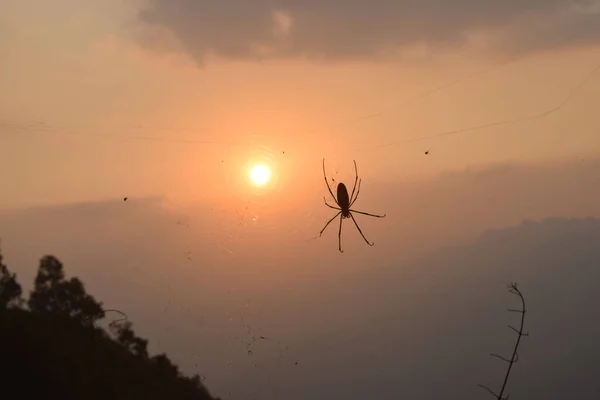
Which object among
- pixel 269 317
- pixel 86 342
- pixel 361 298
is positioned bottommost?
pixel 86 342

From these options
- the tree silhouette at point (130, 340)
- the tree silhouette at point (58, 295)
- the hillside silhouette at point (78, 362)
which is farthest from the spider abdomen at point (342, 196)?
the tree silhouette at point (130, 340)

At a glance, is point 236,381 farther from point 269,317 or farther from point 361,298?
point 361,298

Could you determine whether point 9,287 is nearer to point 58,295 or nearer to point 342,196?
point 58,295

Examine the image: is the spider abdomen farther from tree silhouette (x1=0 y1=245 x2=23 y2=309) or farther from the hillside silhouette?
tree silhouette (x1=0 y1=245 x2=23 y2=309)

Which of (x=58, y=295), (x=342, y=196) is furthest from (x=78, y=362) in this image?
(x=58, y=295)

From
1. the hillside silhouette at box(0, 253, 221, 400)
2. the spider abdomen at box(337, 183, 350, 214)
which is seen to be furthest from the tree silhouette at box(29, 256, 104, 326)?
the spider abdomen at box(337, 183, 350, 214)

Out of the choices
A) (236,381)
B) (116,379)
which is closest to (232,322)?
(116,379)
